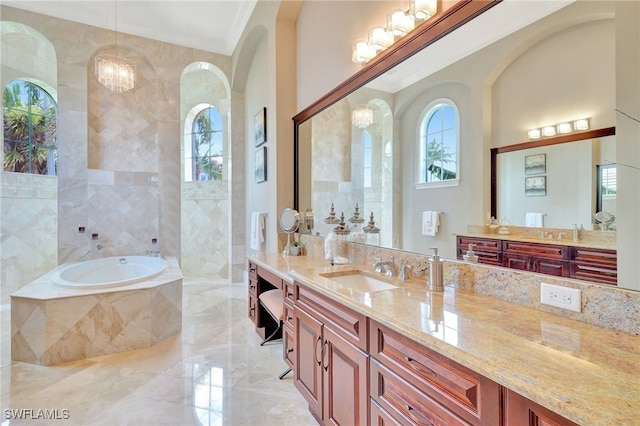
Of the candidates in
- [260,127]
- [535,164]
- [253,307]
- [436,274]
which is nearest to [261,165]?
[260,127]

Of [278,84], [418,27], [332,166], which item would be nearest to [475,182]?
[418,27]

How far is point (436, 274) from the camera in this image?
5.01 ft

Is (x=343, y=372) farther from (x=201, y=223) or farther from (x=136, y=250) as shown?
(x=201, y=223)

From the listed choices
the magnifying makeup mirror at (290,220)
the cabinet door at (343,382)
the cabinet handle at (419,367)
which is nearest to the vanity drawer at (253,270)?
the magnifying makeup mirror at (290,220)

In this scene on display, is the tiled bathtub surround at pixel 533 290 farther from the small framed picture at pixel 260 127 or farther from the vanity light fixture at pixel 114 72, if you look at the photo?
the vanity light fixture at pixel 114 72

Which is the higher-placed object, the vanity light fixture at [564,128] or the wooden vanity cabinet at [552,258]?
the vanity light fixture at [564,128]

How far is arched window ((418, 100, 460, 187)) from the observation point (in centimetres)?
165

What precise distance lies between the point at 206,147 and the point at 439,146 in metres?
5.09

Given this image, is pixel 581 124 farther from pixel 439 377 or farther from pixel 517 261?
pixel 439 377

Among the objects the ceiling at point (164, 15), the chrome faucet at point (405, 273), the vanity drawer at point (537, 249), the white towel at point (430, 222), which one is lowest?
the chrome faucet at point (405, 273)

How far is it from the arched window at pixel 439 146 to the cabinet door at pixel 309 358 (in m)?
1.07

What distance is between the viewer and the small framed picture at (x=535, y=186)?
1294 mm

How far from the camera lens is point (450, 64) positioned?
5.46 feet

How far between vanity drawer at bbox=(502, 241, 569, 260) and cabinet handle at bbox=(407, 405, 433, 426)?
79cm
